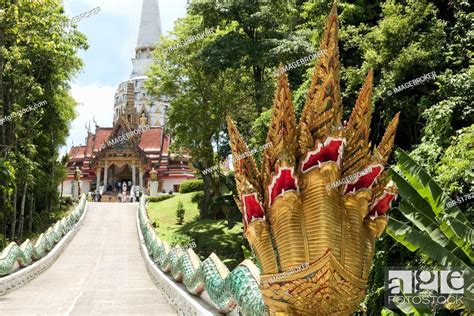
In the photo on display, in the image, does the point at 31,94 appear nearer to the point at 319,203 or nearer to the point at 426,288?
the point at 426,288

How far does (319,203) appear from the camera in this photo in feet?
12.7

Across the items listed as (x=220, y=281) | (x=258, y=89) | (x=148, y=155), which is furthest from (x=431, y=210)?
(x=148, y=155)

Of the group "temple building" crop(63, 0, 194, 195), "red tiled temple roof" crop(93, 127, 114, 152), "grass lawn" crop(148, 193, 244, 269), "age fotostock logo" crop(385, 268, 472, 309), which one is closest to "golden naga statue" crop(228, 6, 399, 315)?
"age fotostock logo" crop(385, 268, 472, 309)

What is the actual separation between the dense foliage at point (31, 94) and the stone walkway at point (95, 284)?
9.67 ft

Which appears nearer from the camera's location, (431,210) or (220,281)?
(220,281)

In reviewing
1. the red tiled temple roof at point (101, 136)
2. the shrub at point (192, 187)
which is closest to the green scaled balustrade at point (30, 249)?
the shrub at point (192, 187)

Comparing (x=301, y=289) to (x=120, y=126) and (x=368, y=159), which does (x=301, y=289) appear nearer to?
(x=368, y=159)

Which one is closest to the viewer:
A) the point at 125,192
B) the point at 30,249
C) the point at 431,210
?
the point at 431,210

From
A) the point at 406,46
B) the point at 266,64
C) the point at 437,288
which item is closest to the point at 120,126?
the point at 266,64

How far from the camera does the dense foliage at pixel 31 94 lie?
17172 mm

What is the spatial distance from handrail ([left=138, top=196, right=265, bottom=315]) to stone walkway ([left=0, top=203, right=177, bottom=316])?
0.98m

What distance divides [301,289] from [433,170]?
831 centimetres

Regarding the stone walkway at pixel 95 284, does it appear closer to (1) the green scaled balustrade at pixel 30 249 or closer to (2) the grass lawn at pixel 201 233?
(1) the green scaled balustrade at pixel 30 249

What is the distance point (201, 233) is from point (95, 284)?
10.9 m
